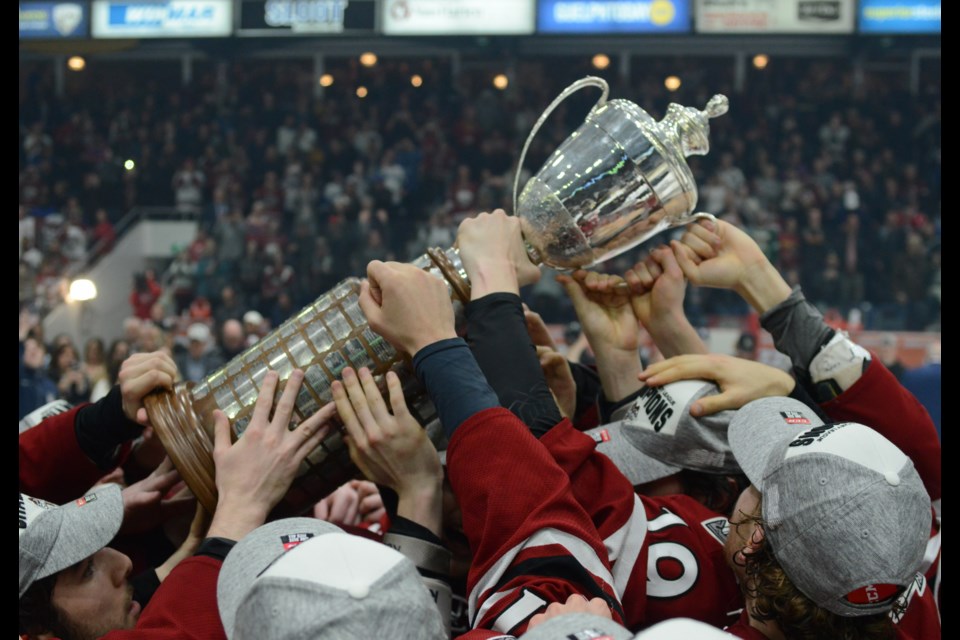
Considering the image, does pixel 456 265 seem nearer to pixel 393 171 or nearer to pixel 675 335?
pixel 675 335

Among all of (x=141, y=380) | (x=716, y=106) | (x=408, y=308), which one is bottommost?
(x=141, y=380)

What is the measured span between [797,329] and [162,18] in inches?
411

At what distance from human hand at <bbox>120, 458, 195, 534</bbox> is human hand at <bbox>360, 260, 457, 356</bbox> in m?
0.45

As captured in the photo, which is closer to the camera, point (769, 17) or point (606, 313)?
point (606, 313)

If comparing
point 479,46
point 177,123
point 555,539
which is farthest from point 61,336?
point 555,539

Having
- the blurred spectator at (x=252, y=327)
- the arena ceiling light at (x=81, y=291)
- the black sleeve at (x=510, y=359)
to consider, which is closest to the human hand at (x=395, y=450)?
the black sleeve at (x=510, y=359)

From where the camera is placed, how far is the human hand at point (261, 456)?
4.03ft

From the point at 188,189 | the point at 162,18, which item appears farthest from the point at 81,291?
the point at 162,18

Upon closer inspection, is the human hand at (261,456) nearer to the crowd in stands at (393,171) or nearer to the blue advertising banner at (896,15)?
the crowd in stands at (393,171)

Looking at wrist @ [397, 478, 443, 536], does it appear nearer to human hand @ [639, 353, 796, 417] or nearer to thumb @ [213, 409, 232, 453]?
thumb @ [213, 409, 232, 453]

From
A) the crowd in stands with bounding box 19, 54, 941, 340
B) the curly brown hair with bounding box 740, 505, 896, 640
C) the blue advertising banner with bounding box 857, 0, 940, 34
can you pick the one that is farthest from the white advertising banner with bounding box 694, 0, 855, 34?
the curly brown hair with bounding box 740, 505, 896, 640

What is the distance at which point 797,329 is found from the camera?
1.53 metres
